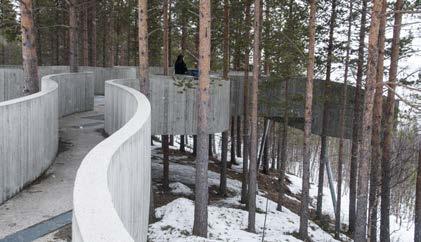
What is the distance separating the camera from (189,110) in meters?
14.2

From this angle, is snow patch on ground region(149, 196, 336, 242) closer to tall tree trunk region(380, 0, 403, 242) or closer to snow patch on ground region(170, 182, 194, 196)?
snow patch on ground region(170, 182, 194, 196)

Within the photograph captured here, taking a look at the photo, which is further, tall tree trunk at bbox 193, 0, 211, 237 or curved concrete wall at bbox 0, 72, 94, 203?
tall tree trunk at bbox 193, 0, 211, 237

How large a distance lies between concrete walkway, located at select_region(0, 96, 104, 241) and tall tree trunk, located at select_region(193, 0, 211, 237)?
277 centimetres

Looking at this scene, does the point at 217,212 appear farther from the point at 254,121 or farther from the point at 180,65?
the point at 180,65

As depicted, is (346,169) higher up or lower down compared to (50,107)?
lower down

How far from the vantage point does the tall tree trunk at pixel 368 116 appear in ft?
34.9

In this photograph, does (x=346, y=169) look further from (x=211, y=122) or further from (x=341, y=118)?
(x=211, y=122)

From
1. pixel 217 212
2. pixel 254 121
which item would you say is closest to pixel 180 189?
pixel 217 212

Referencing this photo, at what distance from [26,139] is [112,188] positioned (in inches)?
202

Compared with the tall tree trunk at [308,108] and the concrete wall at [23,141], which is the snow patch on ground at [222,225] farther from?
the concrete wall at [23,141]

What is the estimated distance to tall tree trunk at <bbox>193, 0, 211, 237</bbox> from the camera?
11.1 metres

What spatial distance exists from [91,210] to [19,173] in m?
5.74

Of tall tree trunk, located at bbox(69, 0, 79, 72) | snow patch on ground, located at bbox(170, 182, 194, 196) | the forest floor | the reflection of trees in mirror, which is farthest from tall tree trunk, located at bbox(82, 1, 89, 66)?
the reflection of trees in mirror

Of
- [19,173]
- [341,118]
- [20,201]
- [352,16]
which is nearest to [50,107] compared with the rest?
[19,173]
